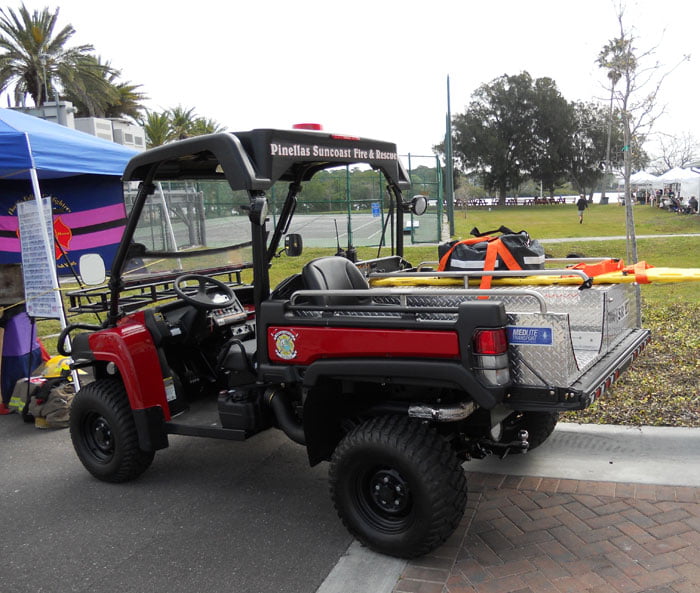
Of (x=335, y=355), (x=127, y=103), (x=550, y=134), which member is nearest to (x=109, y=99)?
(x=127, y=103)

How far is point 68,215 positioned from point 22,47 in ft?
90.1

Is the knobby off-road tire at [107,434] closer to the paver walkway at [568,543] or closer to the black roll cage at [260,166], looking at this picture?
the black roll cage at [260,166]

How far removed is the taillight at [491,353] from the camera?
2834 mm

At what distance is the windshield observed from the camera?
4260mm

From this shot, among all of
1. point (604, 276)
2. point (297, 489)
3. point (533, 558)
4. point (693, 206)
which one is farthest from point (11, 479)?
point (693, 206)

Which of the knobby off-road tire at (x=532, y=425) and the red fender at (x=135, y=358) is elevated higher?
the red fender at (x=135, y=358)

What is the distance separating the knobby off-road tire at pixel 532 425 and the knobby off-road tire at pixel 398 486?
0.59 meters

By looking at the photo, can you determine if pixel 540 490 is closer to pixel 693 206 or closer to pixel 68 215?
pixel 68 215

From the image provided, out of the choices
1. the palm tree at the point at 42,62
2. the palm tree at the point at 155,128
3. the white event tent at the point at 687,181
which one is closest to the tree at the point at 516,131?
the white event tent at the point at 687,181

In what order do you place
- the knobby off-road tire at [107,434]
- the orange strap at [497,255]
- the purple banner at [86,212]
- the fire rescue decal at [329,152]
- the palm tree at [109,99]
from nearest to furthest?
1. the fire rescue decal at [329,152]
2. the knobby off-road tire at [107,434]
3. the orange strap at [497,255]
4. the purple banner at [86,212]
5. the palm tree at [109,99]

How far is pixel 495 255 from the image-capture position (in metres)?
4.75

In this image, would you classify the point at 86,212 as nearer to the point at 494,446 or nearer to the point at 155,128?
the point at 494,446

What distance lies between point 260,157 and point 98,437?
7.69ft

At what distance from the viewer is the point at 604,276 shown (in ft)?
12.7
